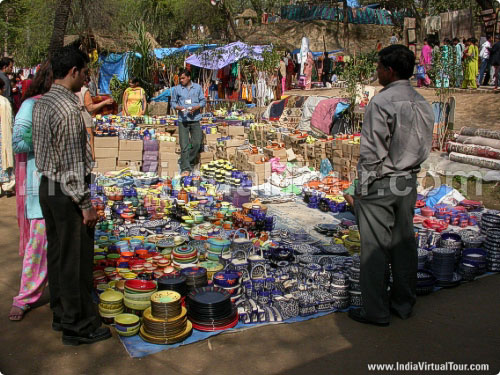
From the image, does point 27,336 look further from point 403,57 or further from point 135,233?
point 403,57

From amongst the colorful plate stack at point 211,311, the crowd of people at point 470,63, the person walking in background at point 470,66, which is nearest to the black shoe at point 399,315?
the colorful plate stack at point 211,311

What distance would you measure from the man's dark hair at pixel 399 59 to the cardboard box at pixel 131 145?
20.1ft

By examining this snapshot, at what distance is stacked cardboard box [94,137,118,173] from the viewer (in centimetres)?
871

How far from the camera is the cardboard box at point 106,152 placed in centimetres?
871

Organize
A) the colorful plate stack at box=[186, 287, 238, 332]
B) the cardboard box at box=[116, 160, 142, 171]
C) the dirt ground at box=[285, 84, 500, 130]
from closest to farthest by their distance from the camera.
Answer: the colorful plate stack at box=[186, 287, 238, 332]
the cardboard box at box=[116, 160, 142, 171]
the dirt ground at box=[285, 84, 500, 130]

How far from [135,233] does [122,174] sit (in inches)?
112

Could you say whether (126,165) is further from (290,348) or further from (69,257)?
(290,348)

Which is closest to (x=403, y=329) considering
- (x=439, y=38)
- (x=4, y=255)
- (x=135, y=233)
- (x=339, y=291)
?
(x=339, y=291)

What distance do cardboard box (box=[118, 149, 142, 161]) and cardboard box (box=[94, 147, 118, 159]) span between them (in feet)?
0.33

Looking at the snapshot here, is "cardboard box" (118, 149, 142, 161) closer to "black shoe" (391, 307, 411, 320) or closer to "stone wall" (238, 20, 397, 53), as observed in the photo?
"black shoe" (391, 307, 411, 320)

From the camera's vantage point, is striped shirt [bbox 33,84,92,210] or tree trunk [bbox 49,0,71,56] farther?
tree trunk [bbox 49,0,71,56]

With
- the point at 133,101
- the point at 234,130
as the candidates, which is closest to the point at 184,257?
the point at 234,130

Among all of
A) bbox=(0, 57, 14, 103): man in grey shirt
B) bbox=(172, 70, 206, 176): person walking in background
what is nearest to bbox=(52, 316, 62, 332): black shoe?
bbox=(172, 70, 206, 176): person walking in background

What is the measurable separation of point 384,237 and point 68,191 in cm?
218
